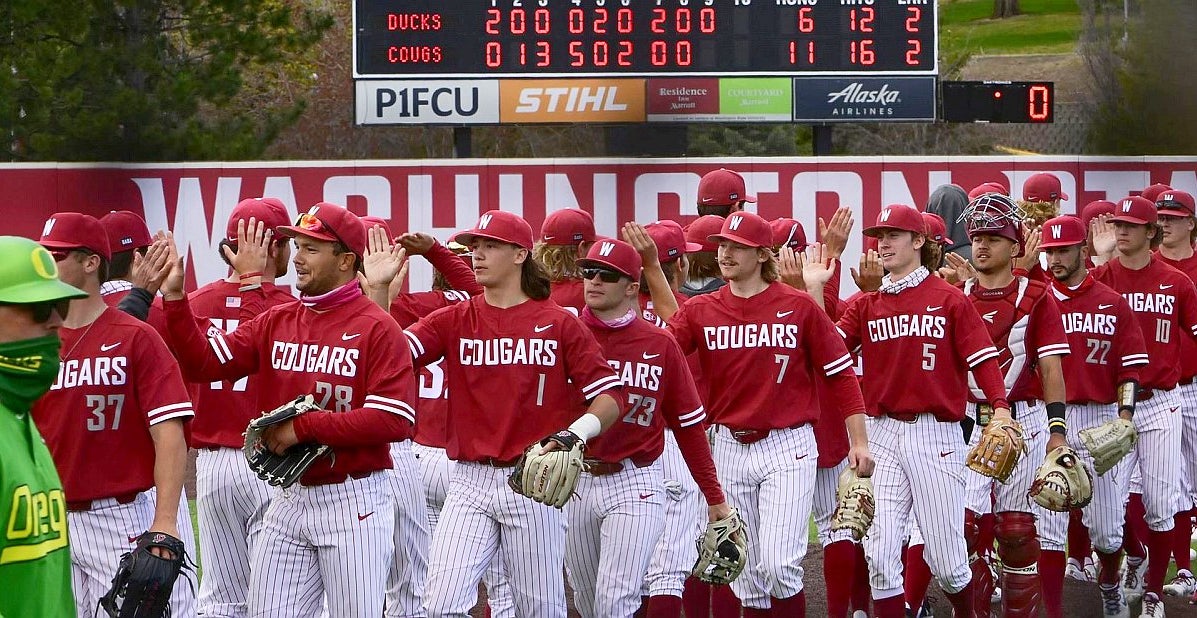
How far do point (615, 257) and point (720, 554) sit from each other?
1.11 metres

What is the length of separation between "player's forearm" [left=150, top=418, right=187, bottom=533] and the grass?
63.8ft

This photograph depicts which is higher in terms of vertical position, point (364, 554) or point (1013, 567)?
point (364, 554)

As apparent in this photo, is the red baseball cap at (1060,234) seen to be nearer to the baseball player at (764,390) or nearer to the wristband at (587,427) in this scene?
the baseball player at (764,390)

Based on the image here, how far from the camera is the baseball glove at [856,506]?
19.7 feet

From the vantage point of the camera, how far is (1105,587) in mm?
7125

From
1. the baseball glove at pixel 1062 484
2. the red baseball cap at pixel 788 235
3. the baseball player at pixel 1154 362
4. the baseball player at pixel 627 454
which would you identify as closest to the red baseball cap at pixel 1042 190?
the baseball player at pixel 1154 362

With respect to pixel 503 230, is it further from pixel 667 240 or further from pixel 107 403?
pixel 667 240

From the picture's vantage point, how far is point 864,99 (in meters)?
14.2

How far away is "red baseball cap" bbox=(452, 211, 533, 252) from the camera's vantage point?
5.21 metres

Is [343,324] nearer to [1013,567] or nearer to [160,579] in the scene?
[160,579]

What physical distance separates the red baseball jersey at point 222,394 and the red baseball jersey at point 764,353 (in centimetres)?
167

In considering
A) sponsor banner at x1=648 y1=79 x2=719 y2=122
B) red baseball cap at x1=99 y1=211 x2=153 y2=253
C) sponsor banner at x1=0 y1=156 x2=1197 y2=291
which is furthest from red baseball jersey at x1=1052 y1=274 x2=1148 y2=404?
sponsor banner at x1=648 y1=79 x2=719 y2=122

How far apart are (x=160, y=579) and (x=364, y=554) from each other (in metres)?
0.74

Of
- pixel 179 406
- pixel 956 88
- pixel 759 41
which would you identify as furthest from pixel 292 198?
pixel 179 406
